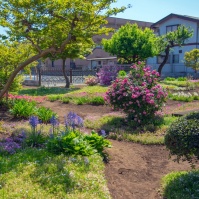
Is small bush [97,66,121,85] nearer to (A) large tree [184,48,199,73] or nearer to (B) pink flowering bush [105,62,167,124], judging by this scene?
(A) large tree [184,48,199,73]

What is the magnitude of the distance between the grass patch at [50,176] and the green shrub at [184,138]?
1.18 meters

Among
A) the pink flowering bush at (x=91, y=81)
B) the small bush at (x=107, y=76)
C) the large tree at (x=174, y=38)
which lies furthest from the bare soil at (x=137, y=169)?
the large tree at (x=174, y=38)

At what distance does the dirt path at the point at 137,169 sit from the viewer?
4.89 m

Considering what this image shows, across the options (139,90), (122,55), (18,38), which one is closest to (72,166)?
(139,90)

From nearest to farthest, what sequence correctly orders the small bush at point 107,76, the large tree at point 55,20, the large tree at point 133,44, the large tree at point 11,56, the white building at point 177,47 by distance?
the large tree at point 55,20 → the large tree at point 11,56 → the small bush at point 107,76 → the large tree at point 133,44 → the white building at point 177,47

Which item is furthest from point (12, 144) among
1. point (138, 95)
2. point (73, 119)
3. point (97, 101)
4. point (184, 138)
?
point (97, 101)

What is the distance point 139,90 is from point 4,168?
16.8ft

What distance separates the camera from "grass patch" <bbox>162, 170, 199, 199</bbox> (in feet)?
14.2

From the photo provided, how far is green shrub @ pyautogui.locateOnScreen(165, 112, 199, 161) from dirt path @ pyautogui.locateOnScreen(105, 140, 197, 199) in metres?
0.84

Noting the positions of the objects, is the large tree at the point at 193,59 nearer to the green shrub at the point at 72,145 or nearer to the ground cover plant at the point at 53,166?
the ground cover plant at the point at 53,166

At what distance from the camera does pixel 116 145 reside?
24.3ft

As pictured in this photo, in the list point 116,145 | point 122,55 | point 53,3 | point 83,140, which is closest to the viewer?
point 83,140

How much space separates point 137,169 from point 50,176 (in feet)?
6.21

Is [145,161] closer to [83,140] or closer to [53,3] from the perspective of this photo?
[83,140]
